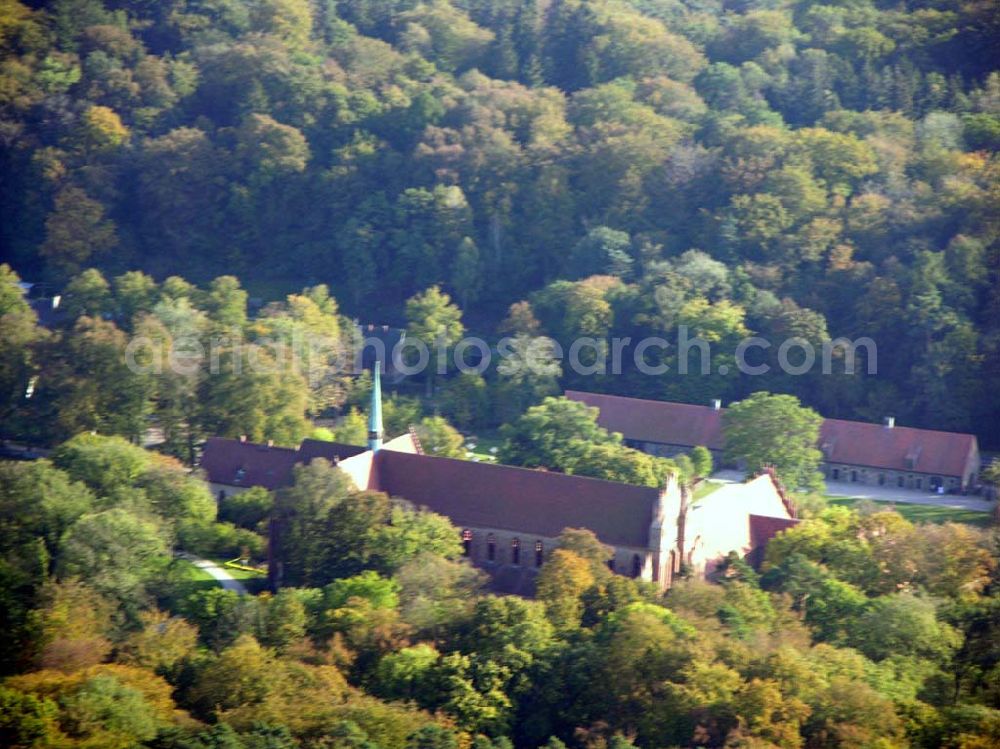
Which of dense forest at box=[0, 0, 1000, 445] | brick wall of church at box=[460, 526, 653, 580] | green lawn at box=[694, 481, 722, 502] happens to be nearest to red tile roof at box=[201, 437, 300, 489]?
brick wall of church at box=[460, 526, 653, 580]

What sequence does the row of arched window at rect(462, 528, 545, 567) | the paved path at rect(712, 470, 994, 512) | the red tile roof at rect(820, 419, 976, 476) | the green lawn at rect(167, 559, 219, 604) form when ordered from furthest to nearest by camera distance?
the red tile roof at rect(820, 419, 976, 476), the paved path at rect(712, 470, 994, 512), the row of arched window at rect(462, 528, 545, 567), the green lawn at rect(167, 559, 219, 604)

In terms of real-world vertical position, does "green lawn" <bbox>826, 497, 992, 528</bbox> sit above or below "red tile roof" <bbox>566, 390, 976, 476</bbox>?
below

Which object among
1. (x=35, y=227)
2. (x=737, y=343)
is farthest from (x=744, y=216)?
(x=35, y=227)

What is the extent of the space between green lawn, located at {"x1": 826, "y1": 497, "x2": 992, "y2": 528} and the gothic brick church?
7.99 metres

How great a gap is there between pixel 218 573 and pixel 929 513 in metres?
25.4

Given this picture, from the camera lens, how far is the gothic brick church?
171 feet

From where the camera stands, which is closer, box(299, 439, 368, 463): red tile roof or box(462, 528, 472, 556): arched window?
box(462, 528, 472, 556): arched window

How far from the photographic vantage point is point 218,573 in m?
55.2

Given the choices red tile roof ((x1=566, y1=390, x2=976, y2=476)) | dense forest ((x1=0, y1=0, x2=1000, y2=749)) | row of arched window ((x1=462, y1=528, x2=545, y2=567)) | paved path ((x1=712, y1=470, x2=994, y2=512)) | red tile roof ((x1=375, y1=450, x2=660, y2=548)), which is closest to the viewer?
dense forest ((x1=0, y1=0, x2=1000, y2=749))

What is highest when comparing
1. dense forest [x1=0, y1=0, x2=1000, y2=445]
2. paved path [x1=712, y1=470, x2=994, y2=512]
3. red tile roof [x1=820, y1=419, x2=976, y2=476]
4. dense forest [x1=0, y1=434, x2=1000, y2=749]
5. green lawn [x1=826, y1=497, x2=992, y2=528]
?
dense forest [x1=0, y1=0, x2=1000, y2=445]

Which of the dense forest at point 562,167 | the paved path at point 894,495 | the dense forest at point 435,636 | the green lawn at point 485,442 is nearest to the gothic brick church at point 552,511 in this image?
the dense forest at point 435,636

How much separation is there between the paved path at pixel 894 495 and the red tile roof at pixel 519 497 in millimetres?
15182

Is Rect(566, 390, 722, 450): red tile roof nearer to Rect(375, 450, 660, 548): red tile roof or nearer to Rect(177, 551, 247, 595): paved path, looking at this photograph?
Rect(375, 450, 660, 548): red tile roof

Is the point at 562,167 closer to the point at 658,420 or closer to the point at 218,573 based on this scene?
the point at 658,420
